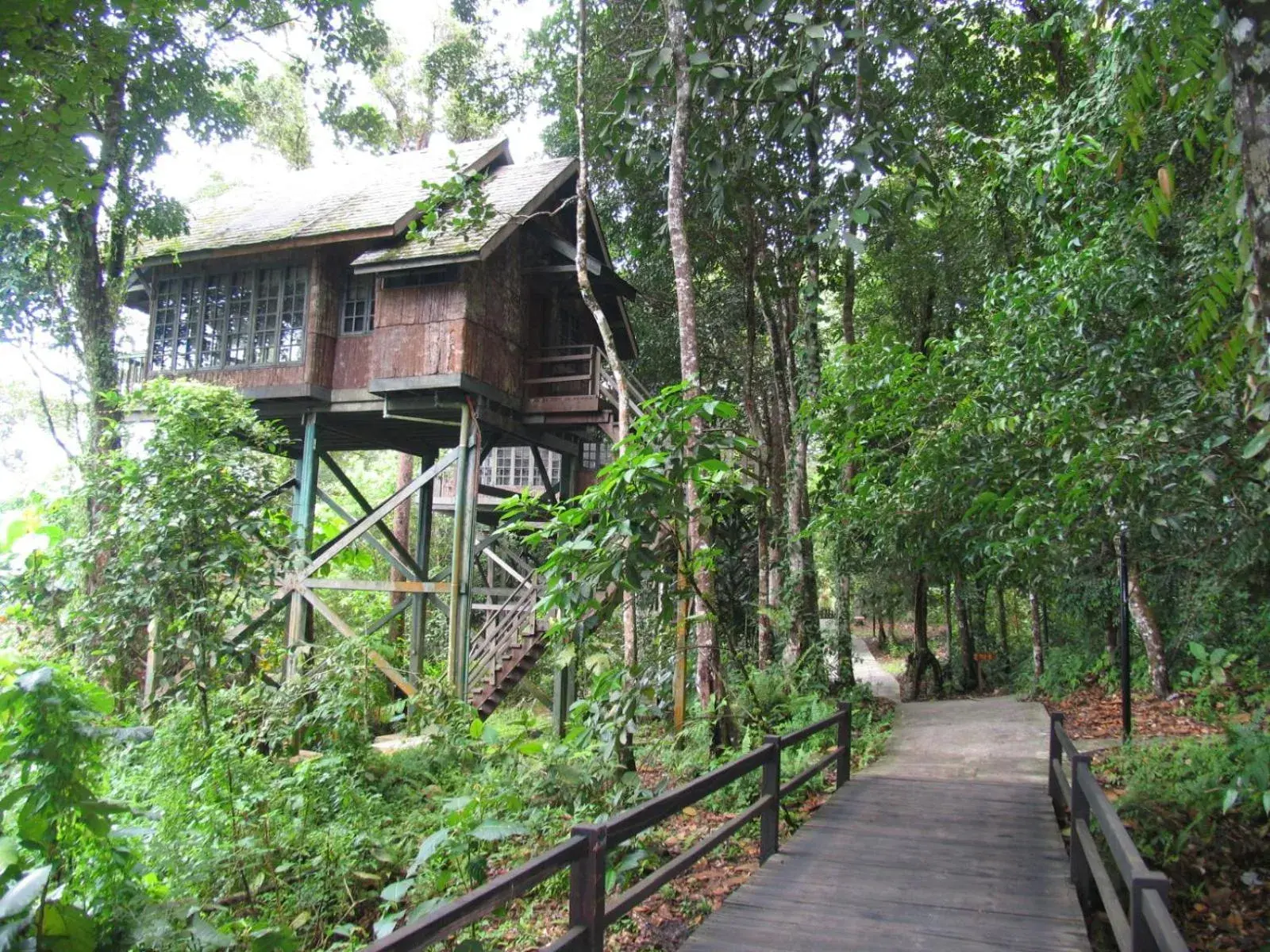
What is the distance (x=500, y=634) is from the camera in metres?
16.0

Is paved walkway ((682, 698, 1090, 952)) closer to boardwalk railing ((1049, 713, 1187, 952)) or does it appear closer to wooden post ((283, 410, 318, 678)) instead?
boardwalk railing ((1049, 713, 1187, 952))

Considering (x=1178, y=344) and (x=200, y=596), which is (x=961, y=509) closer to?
(x=1178, y=344)

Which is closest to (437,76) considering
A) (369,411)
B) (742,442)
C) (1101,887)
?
(369,411)

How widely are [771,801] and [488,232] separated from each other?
33.7 ft

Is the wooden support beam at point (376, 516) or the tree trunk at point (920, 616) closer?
the wooden support beam at point (376, 516)

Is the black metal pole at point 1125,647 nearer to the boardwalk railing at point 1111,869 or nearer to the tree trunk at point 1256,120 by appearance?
the boardwalk railing at point 1111,869

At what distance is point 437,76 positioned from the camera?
858 inches

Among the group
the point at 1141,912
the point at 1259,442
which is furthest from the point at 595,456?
the point at 1259,442

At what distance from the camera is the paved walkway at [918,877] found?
14.2ft

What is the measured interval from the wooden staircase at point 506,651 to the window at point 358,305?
5.22m

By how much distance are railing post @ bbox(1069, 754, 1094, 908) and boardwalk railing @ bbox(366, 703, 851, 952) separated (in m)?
1.84

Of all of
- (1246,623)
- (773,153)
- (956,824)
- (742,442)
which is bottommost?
(956,824)

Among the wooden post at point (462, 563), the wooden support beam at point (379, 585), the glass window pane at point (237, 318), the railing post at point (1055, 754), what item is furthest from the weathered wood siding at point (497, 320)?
the railing post at point (1055, 754)

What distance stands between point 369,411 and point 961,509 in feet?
31.6
